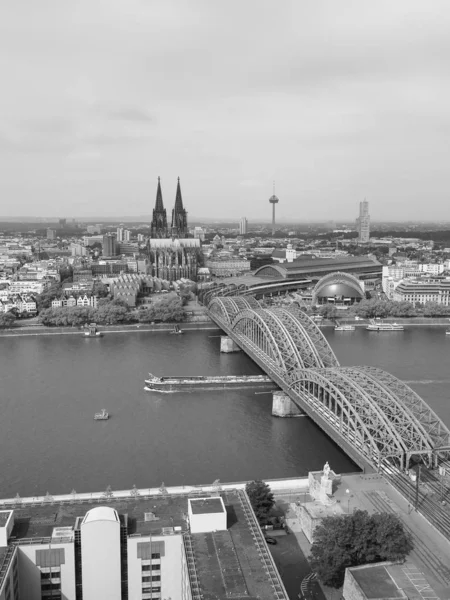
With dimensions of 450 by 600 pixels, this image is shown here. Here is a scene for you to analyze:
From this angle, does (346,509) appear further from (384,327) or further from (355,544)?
(384,327)

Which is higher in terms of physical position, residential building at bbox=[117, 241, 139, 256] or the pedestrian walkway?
residential building at bbox=[117, 241, 139, 256]

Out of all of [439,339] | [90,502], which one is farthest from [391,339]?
[90,502]

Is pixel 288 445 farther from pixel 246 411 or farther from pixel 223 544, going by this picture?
pixel 223 544

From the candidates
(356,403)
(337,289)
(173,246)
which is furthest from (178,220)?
(356,403)

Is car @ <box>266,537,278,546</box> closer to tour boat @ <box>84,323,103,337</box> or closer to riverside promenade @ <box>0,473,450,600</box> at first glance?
riverside promenade @ <box>0,473,450,600</box>

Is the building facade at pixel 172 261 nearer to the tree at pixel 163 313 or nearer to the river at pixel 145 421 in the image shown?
the tree at pixel 163 313

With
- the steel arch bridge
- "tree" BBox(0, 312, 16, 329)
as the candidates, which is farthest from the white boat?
"tree" BBox(0, 312, 16, 329)

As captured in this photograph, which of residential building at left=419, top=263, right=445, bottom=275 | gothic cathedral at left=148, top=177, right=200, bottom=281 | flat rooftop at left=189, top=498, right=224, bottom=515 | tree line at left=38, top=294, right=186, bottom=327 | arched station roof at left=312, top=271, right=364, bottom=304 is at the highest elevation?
gothic cathedral at left=148, top=177, right=200, bottom=281
